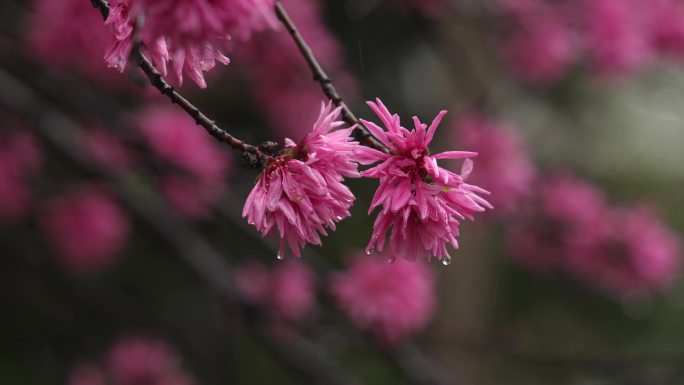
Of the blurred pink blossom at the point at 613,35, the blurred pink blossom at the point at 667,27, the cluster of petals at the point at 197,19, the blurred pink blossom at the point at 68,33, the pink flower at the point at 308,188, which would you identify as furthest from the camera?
the blurred pink blossom at the point at 667,27

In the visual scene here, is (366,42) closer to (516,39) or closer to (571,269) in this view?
(516,39)

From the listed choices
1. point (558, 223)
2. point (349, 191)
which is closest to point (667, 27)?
point (558, 223)

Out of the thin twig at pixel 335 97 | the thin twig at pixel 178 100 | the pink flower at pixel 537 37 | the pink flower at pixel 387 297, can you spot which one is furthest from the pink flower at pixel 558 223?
the thin twig at pixel 178 100

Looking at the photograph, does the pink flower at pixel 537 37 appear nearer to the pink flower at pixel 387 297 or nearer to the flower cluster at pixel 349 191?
the pink flower at pixel 387 297

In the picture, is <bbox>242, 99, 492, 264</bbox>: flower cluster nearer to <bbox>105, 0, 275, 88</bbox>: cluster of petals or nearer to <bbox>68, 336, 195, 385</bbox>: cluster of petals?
<bbox>105, 0, 275, 88</bbox>: cluster of petals

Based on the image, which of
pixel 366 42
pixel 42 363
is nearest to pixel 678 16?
pixel 366 42

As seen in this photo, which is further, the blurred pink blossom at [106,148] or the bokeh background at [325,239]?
the blurred pink blossom at [106,148]

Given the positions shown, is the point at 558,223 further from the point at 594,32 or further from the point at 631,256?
the point at 594,32
